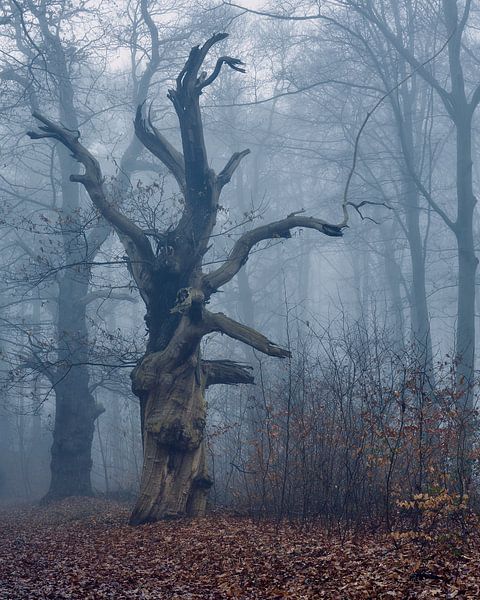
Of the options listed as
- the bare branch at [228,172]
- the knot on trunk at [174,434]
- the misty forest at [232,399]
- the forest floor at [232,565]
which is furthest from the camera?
the bare branch at [228,172]

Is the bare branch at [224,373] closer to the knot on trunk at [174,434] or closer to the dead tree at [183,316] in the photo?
the dead tree at [183,316]

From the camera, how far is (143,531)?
11445 mm

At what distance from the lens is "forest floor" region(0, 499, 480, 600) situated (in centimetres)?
732

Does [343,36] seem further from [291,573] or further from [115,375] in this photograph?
[291,573]

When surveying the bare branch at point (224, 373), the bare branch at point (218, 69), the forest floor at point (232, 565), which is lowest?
the forest floor at point (232, 565)

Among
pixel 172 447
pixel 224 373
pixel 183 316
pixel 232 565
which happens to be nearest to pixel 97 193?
pixel 183 316

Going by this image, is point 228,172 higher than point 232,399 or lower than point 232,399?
higher

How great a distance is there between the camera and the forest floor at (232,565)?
732 centimetres

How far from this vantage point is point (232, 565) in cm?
869

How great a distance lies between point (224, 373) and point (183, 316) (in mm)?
1731

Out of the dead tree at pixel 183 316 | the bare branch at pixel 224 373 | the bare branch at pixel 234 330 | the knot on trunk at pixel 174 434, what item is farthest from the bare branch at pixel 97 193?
the knot on trunk at pixel 174 434

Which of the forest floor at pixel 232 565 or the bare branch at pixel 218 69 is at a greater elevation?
the bare branch at pixel 218 69

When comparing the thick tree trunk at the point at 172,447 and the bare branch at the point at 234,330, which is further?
the thick tree trunk at the point at 172,447

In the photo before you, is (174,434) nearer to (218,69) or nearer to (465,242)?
(218,69)
